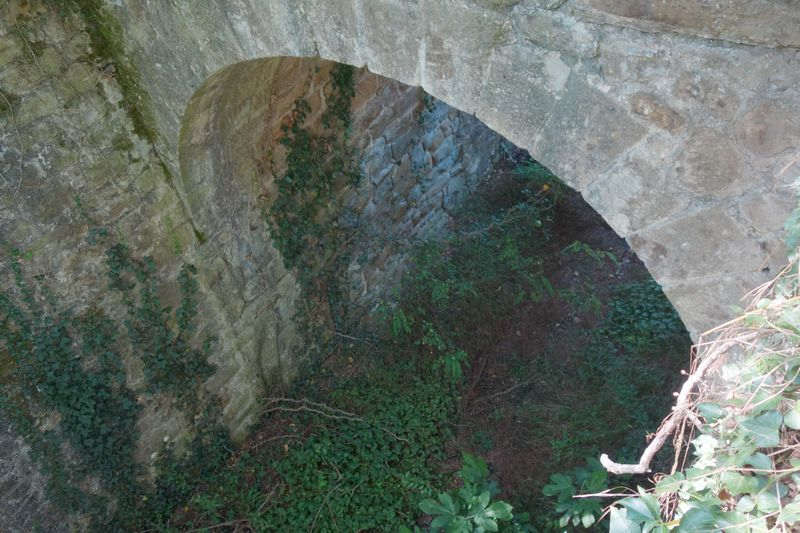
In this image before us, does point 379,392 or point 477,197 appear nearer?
point 379,392

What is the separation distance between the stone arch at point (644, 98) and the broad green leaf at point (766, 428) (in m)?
0.60

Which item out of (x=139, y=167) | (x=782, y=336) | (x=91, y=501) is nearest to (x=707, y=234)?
(x=782, y=336)

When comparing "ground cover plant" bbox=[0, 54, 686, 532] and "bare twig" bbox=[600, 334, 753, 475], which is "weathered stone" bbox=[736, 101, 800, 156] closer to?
"bare twig" bbox=[600, 334, 753, 475]

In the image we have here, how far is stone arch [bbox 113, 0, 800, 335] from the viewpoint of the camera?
1.55 metres

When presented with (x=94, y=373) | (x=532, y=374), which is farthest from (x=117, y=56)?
(x=532, y=374)

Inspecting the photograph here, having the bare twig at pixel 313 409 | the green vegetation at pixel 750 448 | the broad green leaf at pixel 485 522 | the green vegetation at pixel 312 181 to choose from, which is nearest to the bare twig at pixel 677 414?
the green vegetation at pixel 750 448

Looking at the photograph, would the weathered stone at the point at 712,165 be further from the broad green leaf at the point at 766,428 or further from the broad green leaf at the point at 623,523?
the broad green leaf at the point at 623,523

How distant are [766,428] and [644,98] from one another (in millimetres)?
909

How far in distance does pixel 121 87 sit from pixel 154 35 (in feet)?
1.18

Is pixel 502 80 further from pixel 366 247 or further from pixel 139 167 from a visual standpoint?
pixel 366 247

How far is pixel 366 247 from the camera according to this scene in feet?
15.7

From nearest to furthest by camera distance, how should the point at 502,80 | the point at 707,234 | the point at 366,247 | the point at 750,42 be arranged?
the point at 750,42 → the point at 707,234 → the point at 502,80 → the point at 366,247

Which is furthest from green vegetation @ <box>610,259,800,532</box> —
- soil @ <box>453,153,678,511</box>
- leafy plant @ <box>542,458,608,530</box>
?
soil @ <box>453,153,678,511</box>

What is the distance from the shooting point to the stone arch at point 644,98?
155cm
